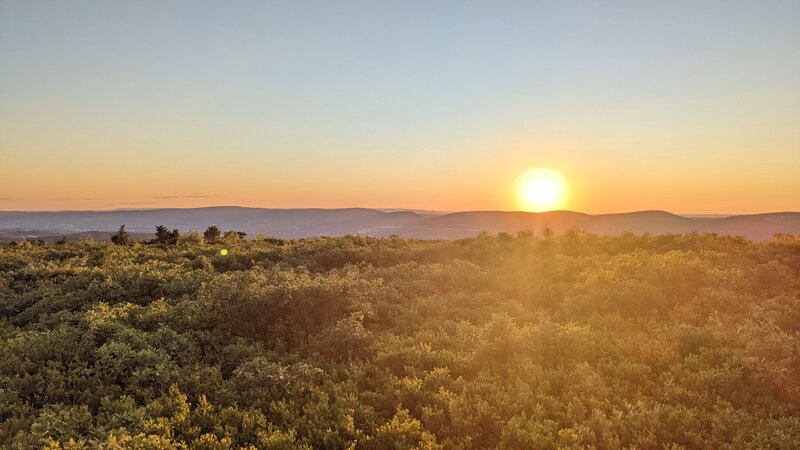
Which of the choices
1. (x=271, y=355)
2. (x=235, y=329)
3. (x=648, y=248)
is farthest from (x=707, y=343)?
(x=648, y=248)

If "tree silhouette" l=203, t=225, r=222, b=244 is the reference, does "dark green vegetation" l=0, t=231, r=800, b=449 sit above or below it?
below

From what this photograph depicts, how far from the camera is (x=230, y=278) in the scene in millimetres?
16922

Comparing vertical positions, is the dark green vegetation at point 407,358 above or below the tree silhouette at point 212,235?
below

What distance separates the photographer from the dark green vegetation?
809cm

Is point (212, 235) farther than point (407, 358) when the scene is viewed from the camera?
Yes

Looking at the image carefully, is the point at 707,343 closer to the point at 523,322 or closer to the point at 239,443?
the point at 523,322

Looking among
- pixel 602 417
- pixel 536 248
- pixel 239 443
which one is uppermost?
pixel 536 248

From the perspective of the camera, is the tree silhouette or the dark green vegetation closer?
the dark green vegetation

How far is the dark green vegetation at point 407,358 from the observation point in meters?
8.09

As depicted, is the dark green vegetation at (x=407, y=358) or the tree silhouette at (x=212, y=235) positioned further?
the tree silhouette at (x=212, y=235)

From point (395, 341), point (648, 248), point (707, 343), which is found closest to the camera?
point (707, 343)

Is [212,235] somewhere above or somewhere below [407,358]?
above

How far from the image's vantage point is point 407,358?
10938 mm

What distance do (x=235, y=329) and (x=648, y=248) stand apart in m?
20.0
